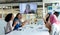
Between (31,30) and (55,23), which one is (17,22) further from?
(55,23)

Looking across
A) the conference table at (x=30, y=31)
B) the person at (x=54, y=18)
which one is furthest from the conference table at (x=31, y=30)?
the person at (x=54, y=18)

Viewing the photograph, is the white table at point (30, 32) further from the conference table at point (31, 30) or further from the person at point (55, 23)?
the person at point (55, 23)

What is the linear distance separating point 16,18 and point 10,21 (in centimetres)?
9

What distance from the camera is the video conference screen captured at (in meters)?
1.96

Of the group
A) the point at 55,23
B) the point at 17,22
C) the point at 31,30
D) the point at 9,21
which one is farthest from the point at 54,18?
the point at 9,21

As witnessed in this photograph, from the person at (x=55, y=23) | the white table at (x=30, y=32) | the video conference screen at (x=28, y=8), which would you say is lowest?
the white table at (x=30, y=32)

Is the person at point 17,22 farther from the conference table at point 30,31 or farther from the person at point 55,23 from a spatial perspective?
the person at point 55,23

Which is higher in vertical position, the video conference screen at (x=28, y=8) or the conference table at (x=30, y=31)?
the video conference screen at (x=28, y=8)

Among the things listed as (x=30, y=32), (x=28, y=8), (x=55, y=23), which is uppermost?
(x=28, y=8)

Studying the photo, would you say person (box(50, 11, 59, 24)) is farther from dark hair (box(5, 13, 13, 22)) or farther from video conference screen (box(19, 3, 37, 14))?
dark hair (box(5, 13, 13, 22))

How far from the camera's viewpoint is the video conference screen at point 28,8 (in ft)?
6.44

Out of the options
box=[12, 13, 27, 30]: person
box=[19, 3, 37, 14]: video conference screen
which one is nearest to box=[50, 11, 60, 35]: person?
box=[19, 3, 37, 14]: video conference screen

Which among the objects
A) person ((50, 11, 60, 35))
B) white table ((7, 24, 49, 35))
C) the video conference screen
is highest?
the video conference screen

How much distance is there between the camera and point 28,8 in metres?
1.97
